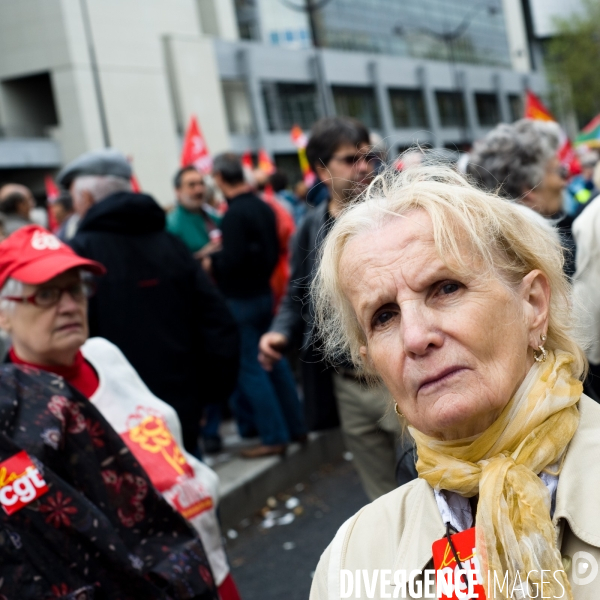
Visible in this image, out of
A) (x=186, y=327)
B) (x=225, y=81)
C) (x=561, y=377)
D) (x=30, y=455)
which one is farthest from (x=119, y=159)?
(x=225, y=81)

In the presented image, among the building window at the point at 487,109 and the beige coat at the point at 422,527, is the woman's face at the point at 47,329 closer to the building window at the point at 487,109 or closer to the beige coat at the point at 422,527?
the beige coat at the point at 422,527

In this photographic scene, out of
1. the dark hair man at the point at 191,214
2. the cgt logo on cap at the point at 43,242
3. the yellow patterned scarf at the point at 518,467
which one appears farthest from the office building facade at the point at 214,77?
the yellow patterned scarf at the point at 518,467

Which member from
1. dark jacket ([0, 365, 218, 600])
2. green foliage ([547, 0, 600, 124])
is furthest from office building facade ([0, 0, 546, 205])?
dark jacket ([0, 365, 218, 600])

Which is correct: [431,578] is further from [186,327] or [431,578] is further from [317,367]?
[186,327]

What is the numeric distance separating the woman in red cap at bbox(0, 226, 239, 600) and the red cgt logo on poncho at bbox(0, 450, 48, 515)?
573mm

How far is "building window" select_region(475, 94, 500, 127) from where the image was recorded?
68.8 m

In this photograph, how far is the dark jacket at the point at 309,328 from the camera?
169 inches

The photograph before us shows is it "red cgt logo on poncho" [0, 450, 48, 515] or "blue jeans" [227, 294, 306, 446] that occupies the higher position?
"red cgt logo on poncho" [0, 450, 48, 515]

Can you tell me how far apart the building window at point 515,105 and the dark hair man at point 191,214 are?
229ft

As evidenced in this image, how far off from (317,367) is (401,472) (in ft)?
5.96

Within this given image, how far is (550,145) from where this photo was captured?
4.20 metres

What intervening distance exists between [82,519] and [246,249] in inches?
172

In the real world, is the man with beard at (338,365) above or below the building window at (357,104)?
below

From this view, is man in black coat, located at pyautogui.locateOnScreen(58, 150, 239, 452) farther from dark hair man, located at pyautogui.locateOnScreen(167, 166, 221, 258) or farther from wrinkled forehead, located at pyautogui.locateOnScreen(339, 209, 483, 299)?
dark hair man, located at pyautogui.locateOnScreen(167, 166, 221, 258)
